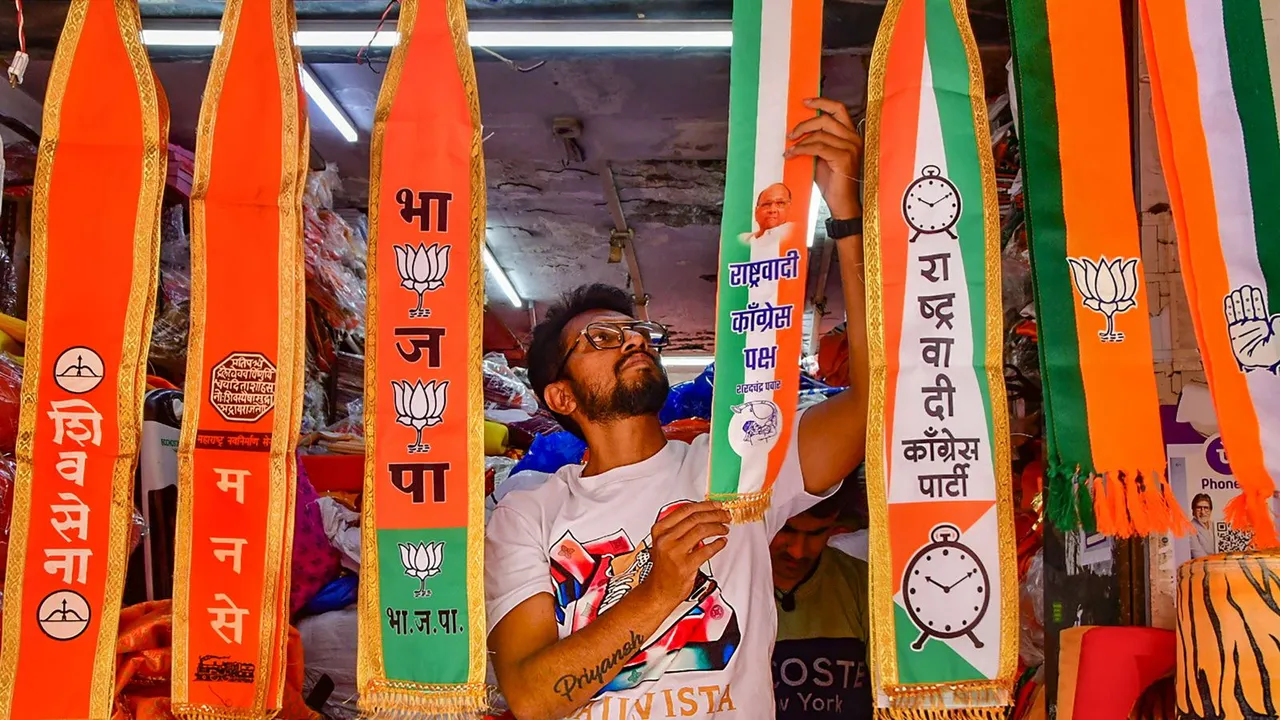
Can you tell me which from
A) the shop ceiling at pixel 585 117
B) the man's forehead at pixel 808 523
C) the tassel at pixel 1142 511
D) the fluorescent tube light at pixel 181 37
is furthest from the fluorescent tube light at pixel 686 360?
the tassel at pixel 1142 511

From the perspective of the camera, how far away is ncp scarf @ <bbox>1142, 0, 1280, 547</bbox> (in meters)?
1.90

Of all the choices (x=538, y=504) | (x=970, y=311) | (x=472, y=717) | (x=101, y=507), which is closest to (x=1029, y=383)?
(x=970, y=311)

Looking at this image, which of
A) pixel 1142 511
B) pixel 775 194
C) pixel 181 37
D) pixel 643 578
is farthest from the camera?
pixel 181 37

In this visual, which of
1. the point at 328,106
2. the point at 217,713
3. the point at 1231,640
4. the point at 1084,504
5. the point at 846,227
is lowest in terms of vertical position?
the point at 217,713

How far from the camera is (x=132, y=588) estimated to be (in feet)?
9.66

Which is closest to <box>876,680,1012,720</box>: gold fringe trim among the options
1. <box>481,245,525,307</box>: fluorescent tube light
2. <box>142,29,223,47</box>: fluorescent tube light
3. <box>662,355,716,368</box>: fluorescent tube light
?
<box>142,29,223,47</box>: fluorescent tube light

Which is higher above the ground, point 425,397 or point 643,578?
point 425,397

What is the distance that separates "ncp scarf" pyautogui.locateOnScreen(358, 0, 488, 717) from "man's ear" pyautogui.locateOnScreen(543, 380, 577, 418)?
63 centimetres

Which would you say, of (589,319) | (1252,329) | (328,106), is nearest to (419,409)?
(589,319)

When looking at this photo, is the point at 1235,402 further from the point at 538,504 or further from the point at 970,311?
the point at 538,504

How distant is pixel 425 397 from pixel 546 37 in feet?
3.65

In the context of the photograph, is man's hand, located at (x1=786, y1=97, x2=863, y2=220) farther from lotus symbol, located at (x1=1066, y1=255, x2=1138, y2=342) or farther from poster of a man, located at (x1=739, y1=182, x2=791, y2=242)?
lotus symbol, located at (x1=1066, y1=255, x2=1138, y2=342)

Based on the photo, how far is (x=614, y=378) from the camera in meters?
2.71

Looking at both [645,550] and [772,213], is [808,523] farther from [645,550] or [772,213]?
[772,213]
